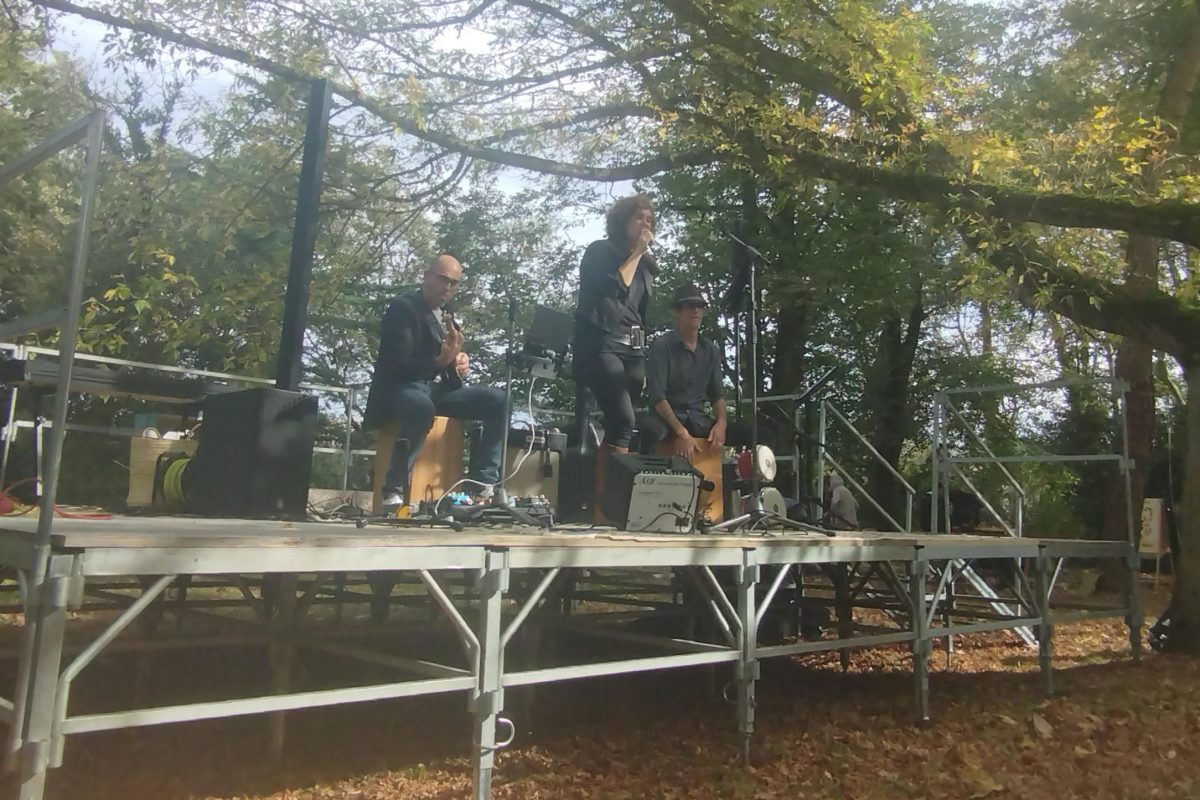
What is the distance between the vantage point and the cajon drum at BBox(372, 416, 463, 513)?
4160mm

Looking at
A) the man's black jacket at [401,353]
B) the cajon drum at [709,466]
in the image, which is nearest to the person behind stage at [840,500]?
the cajon drum at [709,466]

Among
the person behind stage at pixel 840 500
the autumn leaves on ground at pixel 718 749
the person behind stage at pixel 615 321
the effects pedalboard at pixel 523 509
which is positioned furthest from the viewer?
the person behind stage at pixel 840 500

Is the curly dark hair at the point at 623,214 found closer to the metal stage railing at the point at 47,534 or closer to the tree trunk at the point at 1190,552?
the metal stage railing at the point at 47,534

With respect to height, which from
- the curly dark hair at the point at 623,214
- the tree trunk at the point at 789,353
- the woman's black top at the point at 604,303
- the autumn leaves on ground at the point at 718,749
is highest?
the tree trunk at the point at 789,353

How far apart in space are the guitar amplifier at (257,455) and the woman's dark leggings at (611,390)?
3.95 feet

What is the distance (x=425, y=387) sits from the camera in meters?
4.12

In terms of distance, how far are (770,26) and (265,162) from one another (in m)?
3.72

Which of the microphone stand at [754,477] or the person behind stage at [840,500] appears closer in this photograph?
the microphone stand at [754,477]

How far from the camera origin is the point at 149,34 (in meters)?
5.79

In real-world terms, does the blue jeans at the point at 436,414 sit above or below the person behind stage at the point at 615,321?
below

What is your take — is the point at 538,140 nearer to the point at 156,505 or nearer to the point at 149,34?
the point at 149,34

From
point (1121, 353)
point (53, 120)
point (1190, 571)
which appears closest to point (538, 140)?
point (1190, 571)

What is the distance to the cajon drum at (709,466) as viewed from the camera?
4.61 metres

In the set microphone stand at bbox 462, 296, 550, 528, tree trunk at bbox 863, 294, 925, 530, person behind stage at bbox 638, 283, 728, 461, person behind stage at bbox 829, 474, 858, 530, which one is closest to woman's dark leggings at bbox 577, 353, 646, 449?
person behind stage at bbox 638, 283, 728, 461
